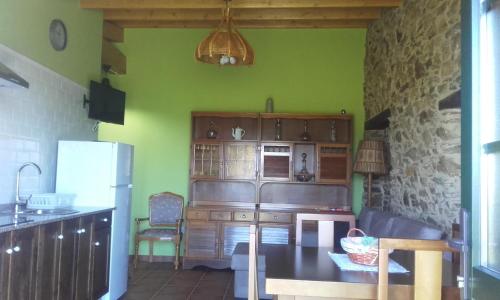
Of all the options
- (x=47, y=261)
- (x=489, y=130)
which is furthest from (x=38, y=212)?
(x=489, y=130)

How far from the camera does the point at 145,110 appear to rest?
620 cm

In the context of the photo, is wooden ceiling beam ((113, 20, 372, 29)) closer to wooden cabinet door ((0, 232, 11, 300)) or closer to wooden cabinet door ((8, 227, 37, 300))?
wooden cabinet door ((8, 227, 37, 300))

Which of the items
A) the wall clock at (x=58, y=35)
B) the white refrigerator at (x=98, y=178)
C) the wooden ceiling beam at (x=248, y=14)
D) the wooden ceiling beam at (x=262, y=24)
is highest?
the wooden ceiling beam at (x=262, y=24)

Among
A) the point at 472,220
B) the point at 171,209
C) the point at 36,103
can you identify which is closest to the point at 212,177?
the point at 171,209

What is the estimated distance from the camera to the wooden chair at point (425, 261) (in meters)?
1.63

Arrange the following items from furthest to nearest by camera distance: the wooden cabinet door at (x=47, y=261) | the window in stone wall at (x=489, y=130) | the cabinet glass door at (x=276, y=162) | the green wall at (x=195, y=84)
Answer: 1. the green wall at (x=195, y=84)
2. the cabinet glass door at (x=276, y=162)
3. the wooden cabinet door at (x=47, y=261)
4. the window in stone wall at (x=489, y=130)

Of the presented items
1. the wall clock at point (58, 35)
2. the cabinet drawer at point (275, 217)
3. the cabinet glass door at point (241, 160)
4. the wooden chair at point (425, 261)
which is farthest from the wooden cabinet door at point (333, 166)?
the wooden chair at point (425, 261)

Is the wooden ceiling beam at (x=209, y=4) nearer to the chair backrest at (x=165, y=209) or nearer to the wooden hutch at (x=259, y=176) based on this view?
the wooden hutch at (x=259, y=176)

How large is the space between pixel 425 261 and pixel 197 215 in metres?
4.27

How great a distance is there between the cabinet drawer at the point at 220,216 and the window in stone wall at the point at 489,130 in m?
4.58

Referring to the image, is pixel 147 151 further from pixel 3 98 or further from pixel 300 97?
pixel 3 98

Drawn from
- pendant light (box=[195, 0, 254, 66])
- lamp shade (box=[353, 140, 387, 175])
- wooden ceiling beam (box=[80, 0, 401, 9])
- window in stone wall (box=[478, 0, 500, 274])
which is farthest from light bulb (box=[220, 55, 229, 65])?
window in stone wall (box=[478, 0, 500, 274])

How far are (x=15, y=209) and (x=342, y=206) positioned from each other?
4001 millimetres

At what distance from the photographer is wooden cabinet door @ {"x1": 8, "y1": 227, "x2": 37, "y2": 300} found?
265 centimetres
